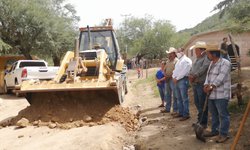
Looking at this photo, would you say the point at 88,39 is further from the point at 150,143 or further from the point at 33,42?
the point at 33,42

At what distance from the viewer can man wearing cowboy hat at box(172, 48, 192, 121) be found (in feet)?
30.5

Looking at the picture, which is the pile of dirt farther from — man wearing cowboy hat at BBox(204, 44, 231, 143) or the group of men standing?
man wearing cowboy hat at BBox(204, 44, 231, 143)

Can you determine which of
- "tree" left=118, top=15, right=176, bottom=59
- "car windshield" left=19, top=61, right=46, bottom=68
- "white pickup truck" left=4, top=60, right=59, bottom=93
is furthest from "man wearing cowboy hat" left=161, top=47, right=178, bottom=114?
"tree" left=118, top=15, right=176, bottom=59

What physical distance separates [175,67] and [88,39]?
5.09 meters

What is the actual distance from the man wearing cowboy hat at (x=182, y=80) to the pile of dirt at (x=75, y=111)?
51.8 inches

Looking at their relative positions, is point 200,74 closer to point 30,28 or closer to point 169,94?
point 169,94

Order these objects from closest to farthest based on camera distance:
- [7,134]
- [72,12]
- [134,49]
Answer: [7,134] → [72,12] → [134,49]

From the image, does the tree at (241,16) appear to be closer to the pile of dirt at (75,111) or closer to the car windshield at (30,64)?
the pile of dirt at (75,111)

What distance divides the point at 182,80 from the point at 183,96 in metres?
0.43

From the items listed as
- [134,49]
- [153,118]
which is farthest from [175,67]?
[134,49]

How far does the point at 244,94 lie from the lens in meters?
11.0

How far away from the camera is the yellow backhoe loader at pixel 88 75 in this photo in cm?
1003

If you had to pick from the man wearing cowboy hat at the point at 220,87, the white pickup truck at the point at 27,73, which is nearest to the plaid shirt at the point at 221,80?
the man wearing cowboy hat at the point at 220,87

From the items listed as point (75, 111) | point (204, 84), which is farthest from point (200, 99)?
point (75, 111)
